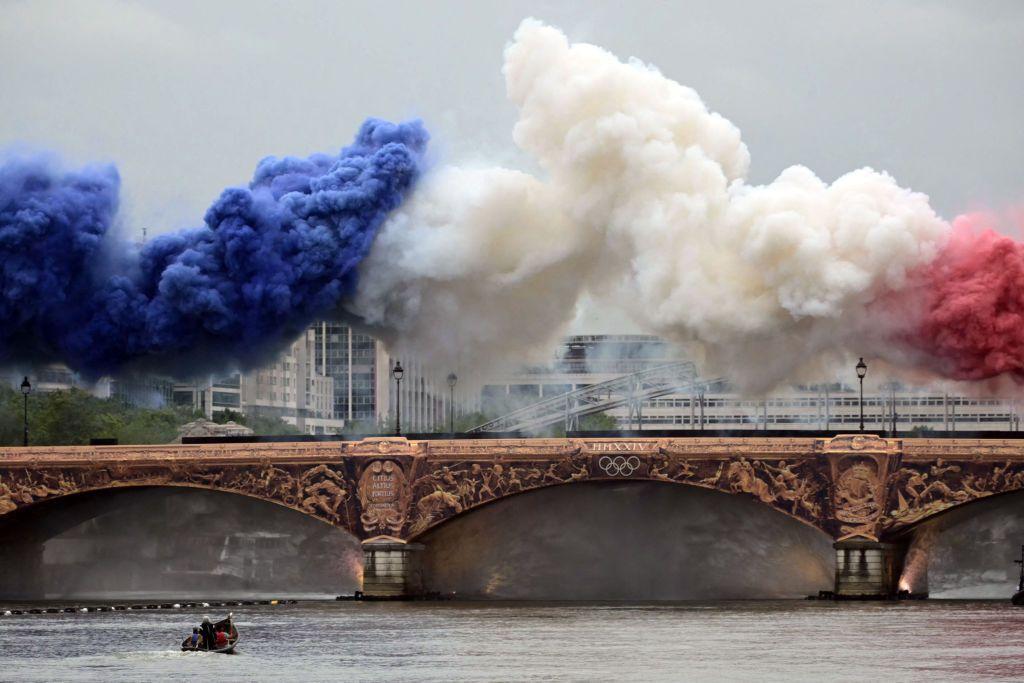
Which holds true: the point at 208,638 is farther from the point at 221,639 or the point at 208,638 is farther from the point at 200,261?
the point at 200,261

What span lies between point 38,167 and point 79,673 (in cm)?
4816

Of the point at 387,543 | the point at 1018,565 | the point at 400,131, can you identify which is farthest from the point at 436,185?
the point at 1018,565

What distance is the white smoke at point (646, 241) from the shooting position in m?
124

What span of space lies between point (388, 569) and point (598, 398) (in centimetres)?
4641

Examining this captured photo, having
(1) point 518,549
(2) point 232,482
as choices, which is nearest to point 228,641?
(2) point 232,482

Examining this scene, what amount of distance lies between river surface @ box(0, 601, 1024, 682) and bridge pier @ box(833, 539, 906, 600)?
5.38 feet

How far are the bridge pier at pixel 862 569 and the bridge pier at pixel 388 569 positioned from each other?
2242cm

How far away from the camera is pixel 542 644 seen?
10556 cm

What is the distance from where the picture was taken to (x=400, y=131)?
13350 cm

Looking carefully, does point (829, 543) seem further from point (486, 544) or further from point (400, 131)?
point (400, 131)

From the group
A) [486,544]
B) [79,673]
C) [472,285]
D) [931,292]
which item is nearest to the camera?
[79,673]

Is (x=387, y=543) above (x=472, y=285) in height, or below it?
below

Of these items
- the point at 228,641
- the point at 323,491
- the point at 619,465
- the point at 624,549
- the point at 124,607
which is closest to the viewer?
the point at 228,641

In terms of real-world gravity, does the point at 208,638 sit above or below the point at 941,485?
below
